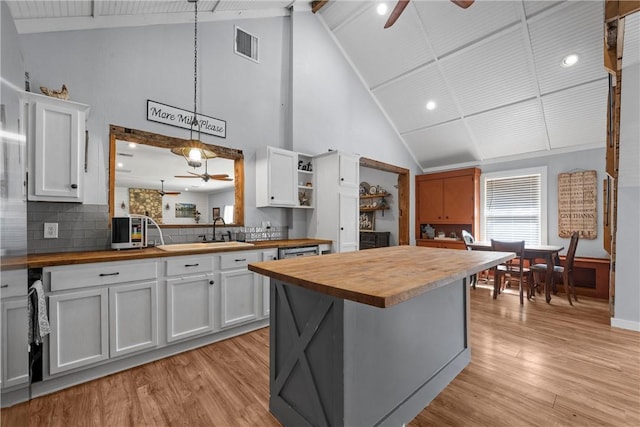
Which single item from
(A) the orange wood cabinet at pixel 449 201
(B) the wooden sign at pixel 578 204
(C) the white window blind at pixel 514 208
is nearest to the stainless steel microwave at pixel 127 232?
(A) the orange wood cabinet at pixel 449 201

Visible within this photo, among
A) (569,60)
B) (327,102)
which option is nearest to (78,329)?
(327,102)

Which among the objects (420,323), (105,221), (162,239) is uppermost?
(105,221)

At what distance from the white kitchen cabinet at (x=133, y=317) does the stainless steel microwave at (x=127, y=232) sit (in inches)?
19.2

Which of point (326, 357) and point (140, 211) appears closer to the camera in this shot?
point (326, 357)

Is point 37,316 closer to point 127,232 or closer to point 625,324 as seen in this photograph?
point 127,232

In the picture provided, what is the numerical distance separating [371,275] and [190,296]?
196cm

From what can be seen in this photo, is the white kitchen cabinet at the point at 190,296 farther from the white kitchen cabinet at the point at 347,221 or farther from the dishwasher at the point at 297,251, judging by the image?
the white kitchen cabinet at the point at 347,221

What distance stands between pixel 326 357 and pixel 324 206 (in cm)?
278

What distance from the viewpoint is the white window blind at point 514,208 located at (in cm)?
509

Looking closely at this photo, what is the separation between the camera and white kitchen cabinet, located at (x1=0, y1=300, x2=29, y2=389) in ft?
2.61

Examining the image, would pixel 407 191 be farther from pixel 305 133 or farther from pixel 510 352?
pixel 510 352

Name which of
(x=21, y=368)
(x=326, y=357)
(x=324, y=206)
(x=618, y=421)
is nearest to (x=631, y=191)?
(x=618, y=421)

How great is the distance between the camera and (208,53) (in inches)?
131

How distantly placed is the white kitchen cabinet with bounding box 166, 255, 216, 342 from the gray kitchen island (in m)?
1.25
